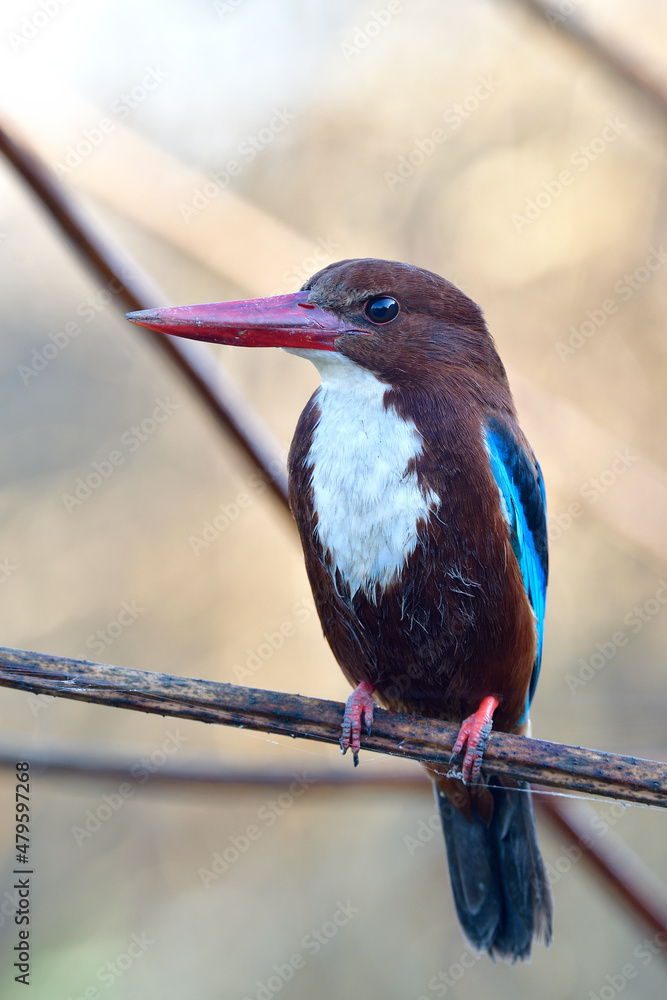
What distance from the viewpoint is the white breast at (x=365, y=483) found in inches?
86.1

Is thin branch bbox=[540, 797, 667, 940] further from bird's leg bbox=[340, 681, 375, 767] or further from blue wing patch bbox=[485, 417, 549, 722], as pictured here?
bird's leg bbox=[340, 681, 375, 767]

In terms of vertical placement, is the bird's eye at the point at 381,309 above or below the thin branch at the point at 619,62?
below

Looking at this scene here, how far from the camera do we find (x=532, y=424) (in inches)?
120

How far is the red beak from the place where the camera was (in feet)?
7.18

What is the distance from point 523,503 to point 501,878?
1169 mm

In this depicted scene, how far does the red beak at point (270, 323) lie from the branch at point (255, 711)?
2.77 feet

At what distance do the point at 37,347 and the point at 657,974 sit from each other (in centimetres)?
481

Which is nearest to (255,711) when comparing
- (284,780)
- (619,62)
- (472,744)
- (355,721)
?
(355,721)

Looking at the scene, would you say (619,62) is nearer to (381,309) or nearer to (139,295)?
(381,309)

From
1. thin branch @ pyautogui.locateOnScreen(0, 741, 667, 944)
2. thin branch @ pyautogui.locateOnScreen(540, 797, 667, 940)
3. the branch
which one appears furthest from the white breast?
thin branch @ pyautogui.locateOnScreen(540, 797, 667, 940)

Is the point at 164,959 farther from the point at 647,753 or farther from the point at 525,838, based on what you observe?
the point at 647,753

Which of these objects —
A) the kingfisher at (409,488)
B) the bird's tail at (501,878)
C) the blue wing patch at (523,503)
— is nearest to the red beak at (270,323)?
the kingfisher at (409,488)

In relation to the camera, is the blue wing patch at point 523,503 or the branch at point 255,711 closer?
the branch at point 255,711

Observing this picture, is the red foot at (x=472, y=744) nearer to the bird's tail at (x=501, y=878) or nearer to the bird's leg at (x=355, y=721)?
the bird's leg at (x=355, y=721)
